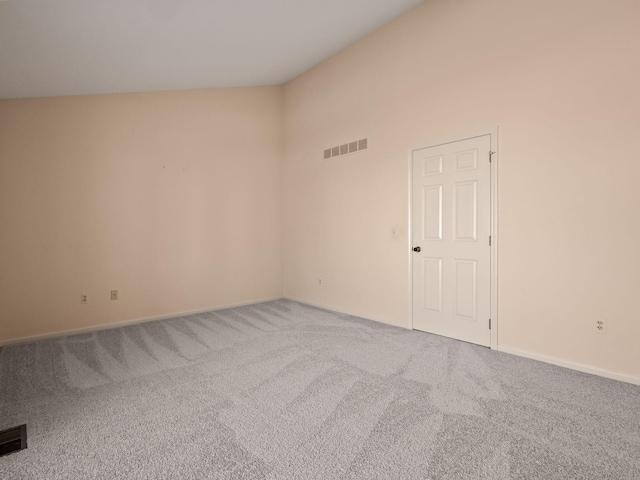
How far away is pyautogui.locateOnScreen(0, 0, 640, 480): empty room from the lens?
1.95 metres

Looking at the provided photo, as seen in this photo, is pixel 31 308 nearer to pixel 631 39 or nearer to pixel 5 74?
pixel 5 74

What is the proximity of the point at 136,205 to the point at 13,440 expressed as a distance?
3.13m

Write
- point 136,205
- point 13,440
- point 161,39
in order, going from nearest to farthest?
point 13,440 → point 161,39 → point 136,205

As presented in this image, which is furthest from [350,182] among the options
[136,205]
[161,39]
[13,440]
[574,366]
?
[13,440]

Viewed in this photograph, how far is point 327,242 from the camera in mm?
5188

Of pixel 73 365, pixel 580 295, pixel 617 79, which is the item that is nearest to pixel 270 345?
pixel 73 365

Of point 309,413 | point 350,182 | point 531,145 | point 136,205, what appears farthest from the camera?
point 350,182

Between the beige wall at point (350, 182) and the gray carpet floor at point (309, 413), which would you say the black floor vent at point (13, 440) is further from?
the beige wall at point (350, 182)

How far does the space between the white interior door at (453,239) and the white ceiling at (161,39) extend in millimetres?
1877

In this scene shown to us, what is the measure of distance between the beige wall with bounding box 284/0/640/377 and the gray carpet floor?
1.96 feet

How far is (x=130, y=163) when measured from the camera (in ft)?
14.5

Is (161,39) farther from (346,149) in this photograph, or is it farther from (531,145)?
(531,145)

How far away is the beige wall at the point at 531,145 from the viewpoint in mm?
2627

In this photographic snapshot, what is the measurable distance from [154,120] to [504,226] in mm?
4580
